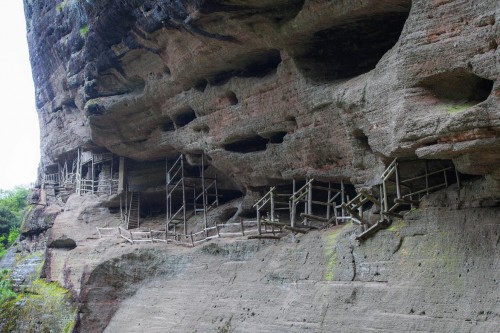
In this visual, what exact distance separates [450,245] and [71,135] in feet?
57.7

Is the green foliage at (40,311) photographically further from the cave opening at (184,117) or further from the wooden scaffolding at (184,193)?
the cave opening at (184,117)

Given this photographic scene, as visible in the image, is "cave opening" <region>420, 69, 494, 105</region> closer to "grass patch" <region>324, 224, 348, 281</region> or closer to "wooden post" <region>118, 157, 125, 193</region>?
"grass patch" <region>324, 224, 348, 281</region>

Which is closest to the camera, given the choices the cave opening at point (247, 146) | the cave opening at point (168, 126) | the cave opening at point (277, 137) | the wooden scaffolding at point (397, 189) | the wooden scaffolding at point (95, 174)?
the wooden scaffolding at point (397, 189)

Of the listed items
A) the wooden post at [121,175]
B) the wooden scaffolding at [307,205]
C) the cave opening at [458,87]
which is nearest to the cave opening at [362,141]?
the wooden scaffolding at [307,205]

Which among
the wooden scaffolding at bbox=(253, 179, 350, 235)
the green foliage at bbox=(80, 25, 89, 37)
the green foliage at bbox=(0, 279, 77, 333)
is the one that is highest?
the green foliage at bbox=(80, 25, 89, 37)

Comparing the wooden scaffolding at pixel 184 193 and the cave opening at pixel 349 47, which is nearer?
the cave opening at pixel 349 47

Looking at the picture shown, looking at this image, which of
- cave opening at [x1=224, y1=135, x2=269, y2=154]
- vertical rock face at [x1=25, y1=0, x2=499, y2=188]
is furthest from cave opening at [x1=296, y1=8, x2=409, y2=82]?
cave opening at [x1=224, y1=135, x2=269, y2=154]

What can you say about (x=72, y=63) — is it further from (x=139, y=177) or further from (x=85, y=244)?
(x=85, y=244)

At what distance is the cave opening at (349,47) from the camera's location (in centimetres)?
1223

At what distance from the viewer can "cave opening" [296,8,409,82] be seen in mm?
12227

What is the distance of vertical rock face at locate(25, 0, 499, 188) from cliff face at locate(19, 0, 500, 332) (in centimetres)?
4

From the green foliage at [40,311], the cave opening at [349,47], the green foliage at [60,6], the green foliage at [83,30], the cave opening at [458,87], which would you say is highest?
the green foliage at [60,6]

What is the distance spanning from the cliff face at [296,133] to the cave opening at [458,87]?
3cm

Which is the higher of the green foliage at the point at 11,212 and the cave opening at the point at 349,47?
the cave opening at the point at 349,47
